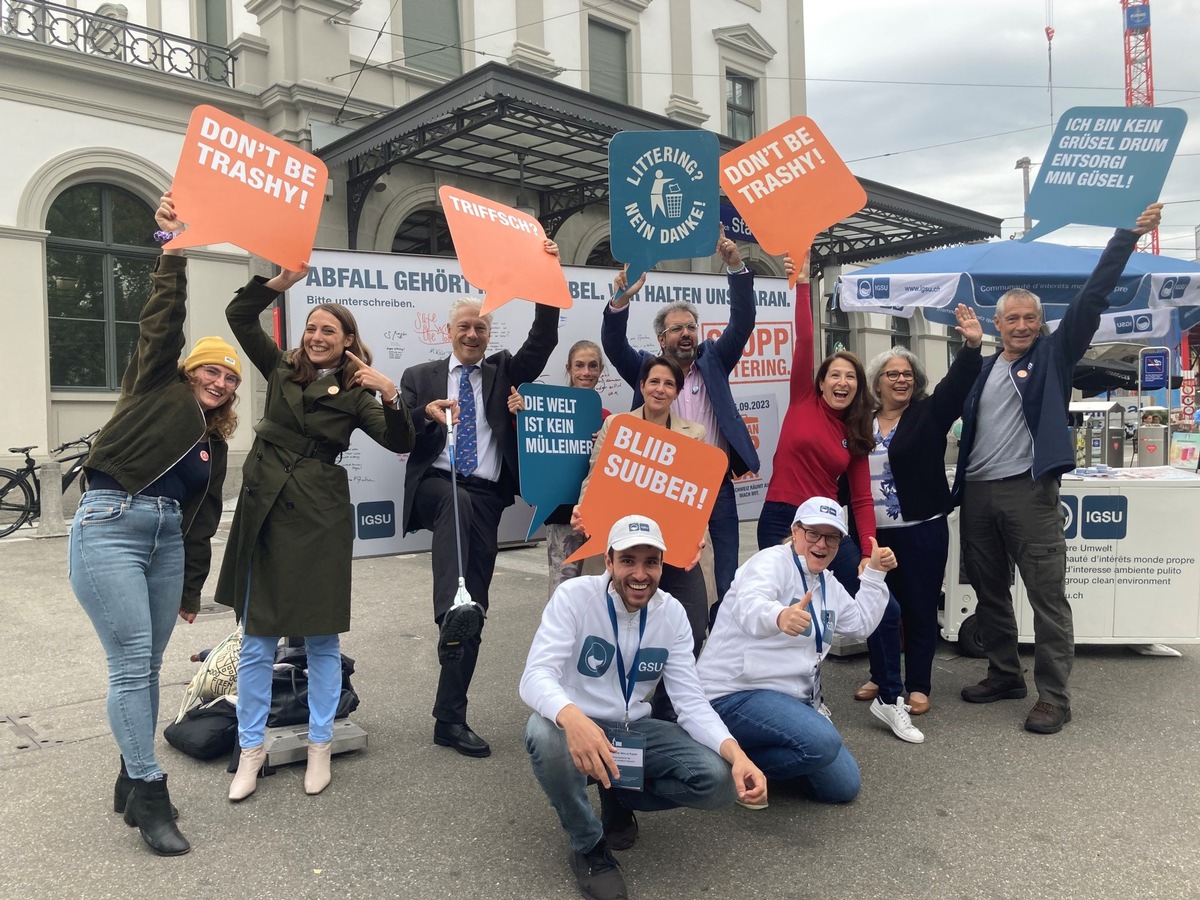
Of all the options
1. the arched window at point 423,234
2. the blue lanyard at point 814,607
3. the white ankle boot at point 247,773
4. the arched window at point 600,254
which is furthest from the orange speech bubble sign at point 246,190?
the arched window at point 600,254

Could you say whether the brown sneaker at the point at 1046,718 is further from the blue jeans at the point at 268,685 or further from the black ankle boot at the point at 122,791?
the black ankle boot at the point at 122,791

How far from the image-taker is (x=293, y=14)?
12883mm

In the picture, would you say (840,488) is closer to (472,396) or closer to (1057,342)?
(1057,342)

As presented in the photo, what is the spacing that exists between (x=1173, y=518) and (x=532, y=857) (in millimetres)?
4337

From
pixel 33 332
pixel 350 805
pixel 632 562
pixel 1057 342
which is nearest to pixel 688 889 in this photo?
pixel 632 562

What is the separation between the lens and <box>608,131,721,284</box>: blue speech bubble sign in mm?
4160

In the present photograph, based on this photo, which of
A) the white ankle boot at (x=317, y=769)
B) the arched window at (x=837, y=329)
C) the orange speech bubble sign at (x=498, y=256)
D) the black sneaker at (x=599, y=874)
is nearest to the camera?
the black sneaker at (x=599, y=874)

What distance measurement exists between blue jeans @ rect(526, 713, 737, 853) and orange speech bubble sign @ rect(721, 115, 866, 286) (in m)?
2.51

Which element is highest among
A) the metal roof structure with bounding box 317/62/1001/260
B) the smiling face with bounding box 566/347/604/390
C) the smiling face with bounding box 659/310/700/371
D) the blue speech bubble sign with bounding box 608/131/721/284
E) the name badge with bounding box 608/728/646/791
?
the metal roof structure with bounding box 317/62/1001/260

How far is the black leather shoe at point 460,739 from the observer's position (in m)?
3.76

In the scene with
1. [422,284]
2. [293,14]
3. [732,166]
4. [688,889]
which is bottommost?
[688,889]

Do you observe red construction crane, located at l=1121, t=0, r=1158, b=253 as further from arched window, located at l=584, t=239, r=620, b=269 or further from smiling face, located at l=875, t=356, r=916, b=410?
smiling face, located at l=875, t=356, r=916, b=410

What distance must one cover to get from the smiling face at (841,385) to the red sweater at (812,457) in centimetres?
5

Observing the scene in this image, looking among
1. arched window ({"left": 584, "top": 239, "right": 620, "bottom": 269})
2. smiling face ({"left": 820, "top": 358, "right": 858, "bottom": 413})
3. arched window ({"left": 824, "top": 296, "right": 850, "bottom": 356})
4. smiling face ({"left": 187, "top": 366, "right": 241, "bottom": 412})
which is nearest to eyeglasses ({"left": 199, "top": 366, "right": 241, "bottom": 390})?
smiling face ({"left": 187, "top": 366, "right": 241, "bottom": 412})
